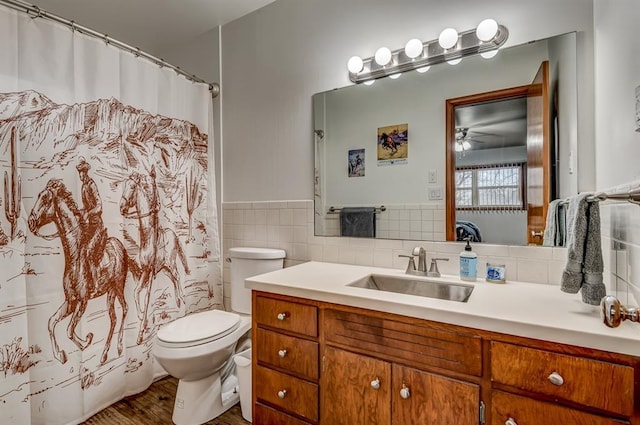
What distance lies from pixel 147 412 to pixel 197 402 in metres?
0.35

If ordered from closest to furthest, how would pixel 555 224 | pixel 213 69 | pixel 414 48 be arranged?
pixel 555 224 → pixel 414 48 → pixel 213 69

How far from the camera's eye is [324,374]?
1312 millimetres

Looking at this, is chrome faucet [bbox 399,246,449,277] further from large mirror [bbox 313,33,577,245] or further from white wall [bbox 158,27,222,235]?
white wall [bbox 158,27,222,235]

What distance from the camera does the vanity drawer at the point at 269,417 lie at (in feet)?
4.64

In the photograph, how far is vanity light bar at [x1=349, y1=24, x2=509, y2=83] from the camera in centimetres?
151

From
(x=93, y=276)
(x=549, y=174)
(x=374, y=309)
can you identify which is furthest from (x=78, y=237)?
(x=549, y=174)

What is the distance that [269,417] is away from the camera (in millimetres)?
1480

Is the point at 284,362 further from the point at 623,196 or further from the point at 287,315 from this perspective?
the point at 623,196

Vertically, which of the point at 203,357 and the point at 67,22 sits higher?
the point at 67,22

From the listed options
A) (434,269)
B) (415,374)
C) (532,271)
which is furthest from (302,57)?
(415,374)

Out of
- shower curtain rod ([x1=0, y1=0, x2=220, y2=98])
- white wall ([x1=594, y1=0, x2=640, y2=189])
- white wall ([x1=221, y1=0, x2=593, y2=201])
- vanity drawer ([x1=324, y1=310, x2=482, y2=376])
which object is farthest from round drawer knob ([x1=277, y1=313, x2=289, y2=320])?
shower curtain rod ([x1=0, y1=0, x2=220, y2=98])

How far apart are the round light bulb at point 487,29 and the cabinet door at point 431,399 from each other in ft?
4.78

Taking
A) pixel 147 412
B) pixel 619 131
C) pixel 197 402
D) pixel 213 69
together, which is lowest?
pixel 147 412

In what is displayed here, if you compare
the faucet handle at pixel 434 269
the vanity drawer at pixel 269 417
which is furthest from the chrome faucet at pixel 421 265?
the vanity drawer at pixel 269 417
